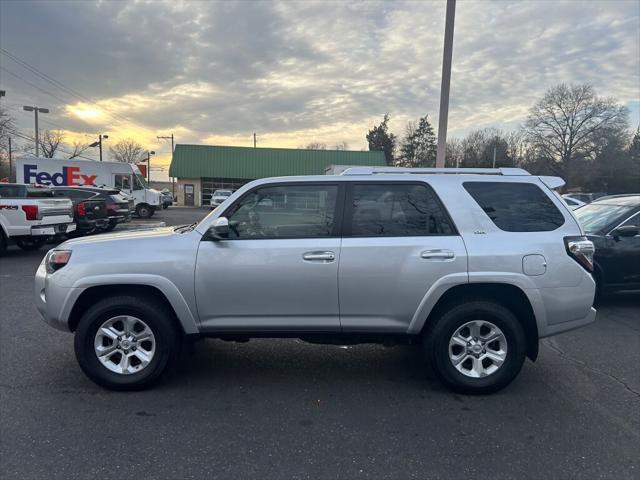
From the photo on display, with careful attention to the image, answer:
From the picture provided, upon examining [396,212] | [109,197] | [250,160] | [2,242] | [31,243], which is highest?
[250,160]

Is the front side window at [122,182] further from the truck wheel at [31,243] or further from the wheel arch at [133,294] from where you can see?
the wheel arch at [133,294]

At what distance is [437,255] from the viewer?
12.2 ft

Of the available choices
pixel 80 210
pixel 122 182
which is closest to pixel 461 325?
pixel 80 210

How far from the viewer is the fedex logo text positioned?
24938 mm

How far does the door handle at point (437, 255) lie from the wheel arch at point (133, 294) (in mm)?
2006

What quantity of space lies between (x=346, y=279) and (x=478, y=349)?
127 centimetres

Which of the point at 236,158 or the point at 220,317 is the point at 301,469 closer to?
the point at 220,317

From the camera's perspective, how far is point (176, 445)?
3039mm

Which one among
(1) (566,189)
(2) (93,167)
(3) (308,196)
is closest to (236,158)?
(2) (93,167)

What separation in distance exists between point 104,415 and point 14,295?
16.6 feet

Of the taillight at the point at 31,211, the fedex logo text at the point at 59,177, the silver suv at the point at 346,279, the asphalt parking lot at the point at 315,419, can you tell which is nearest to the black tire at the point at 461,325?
the silver suv at the point at 346,279

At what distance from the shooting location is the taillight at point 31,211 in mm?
10763

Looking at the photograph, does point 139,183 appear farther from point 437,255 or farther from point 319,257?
point 437,255

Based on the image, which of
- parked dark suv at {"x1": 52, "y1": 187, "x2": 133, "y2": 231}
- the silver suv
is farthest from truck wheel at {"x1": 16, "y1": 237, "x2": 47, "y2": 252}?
the silver suv
